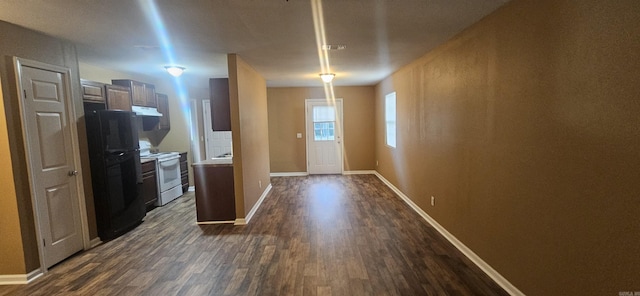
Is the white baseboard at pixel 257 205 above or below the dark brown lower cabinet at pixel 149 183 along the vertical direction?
below

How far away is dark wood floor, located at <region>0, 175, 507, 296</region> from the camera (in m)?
2.39

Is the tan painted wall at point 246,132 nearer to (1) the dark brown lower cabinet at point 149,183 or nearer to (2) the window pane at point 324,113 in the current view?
(1) the dark brown lower cabinet at point 149,183

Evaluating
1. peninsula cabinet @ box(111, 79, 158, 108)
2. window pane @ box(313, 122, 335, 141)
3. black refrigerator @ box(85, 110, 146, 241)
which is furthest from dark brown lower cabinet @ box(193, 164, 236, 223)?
window pane @ box(313, 122, 335, 141)

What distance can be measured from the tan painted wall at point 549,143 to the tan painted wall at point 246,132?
258 centimetres

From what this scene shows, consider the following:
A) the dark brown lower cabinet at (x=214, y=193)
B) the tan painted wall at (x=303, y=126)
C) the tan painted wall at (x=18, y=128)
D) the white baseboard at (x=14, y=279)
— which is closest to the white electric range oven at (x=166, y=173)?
the dark brown lower cabinet at (x=214, y=193)

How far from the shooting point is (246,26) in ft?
8.48

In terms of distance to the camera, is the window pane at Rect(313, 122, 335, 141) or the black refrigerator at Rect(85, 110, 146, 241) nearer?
the black refrigerator at Rect(85, 110, 146, 241)

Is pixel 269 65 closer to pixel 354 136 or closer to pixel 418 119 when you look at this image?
pixel 418 119

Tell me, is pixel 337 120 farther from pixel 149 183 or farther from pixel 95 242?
pixel 95 242

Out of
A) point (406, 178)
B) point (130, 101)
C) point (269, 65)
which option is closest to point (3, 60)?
point (130, 101)

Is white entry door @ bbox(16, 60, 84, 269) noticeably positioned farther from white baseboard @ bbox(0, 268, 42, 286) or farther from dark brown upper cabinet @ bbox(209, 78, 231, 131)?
dark brown upper cabinet @ bbox(209, 78, 231, 131)

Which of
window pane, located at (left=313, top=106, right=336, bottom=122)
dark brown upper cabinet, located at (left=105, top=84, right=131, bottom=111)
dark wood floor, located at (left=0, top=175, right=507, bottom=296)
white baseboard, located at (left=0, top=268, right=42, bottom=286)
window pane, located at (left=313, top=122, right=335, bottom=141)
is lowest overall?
dark wood floor, located at (left=0, top=175, right=507, bottom=296)

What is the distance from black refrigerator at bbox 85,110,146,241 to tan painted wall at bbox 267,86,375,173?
3696 millimetres

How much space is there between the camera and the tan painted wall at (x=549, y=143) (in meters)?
1.40
